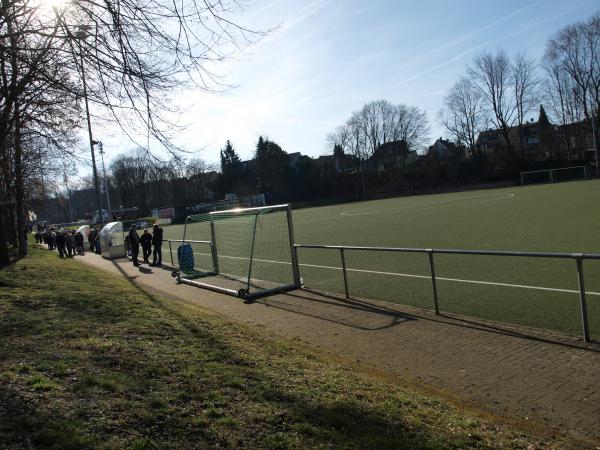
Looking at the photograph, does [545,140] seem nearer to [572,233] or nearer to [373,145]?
[373,145]

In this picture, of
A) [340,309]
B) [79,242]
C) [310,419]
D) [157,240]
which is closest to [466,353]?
[310,419]

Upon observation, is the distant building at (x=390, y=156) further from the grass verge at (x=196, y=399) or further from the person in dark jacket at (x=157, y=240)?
the grass verge at (x=196, y=399)

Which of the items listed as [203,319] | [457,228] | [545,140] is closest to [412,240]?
[457,228]

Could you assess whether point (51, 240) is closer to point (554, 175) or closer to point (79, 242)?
point (79, 242)

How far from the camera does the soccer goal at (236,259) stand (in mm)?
11859

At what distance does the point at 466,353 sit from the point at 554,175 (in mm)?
67909

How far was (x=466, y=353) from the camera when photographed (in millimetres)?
6168

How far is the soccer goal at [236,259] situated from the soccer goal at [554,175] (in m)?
57.6

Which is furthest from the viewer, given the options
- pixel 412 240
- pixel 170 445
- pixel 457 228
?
pixel 457 228

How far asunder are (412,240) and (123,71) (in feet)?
44.2

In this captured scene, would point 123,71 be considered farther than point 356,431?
Yes

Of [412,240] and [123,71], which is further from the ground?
[123,71]

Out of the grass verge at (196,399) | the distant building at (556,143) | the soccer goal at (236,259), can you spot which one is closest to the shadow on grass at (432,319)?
the soccer goal at (236,259)

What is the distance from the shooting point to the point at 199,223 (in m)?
16.8
